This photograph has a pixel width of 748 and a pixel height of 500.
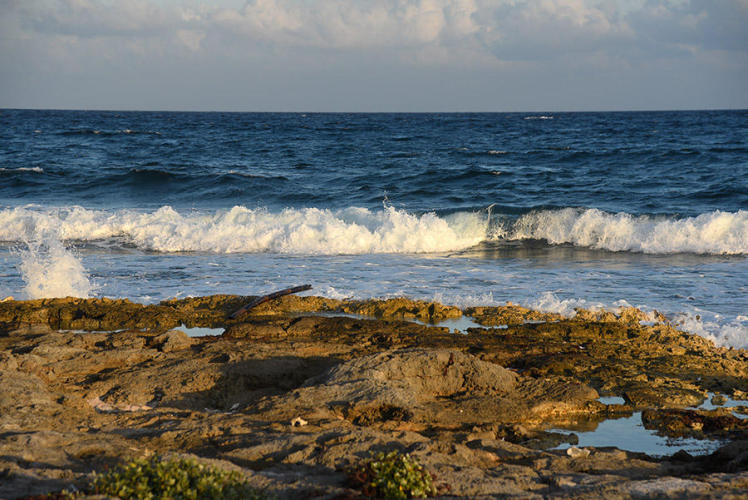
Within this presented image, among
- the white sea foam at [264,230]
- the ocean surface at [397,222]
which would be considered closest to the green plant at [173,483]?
the ocean surface at [397,222]

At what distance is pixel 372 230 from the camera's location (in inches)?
707

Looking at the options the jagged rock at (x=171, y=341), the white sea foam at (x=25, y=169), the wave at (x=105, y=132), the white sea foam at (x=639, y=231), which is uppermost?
the wave at (x=105, y=132)

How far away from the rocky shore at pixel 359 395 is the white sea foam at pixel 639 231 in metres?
7.39

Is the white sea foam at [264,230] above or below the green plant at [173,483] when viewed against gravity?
below

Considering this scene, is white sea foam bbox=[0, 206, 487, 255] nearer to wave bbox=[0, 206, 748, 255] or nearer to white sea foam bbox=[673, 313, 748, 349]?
wave bbox=[0, 206, 748, 255]

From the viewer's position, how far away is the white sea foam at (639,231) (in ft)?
52.9

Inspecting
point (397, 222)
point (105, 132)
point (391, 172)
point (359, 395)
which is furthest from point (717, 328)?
point (105, 132)

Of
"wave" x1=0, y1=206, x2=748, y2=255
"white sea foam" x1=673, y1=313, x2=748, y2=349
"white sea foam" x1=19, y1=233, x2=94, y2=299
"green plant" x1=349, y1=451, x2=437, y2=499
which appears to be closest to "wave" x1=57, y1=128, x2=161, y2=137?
"wave" x1=0, y1=206, x2=748, y2=255

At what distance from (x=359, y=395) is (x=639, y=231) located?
13277 mm

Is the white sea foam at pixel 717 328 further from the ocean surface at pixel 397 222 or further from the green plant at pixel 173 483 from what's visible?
the green plant at pixel 173 483

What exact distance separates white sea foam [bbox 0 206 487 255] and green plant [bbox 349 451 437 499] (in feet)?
38.0

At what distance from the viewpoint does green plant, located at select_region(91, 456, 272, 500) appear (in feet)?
12.7

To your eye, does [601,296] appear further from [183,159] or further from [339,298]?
[183,159]

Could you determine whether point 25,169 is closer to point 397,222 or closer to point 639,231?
point 397,222
